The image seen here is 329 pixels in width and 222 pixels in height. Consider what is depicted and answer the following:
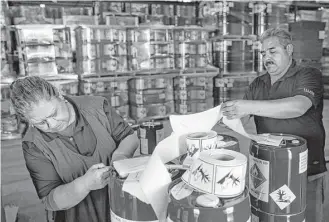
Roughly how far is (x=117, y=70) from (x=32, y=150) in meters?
4.71

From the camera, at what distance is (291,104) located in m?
1.71

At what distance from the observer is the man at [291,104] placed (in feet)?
5.47

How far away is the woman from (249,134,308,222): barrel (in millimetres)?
551

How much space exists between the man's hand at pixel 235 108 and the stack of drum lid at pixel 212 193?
55 centimetres

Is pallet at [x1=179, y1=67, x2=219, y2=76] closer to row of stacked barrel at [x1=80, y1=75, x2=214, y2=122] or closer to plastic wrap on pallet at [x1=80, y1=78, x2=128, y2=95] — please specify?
row of stacked barrel at [x1=80, y1=75, x2=214, y2=122]

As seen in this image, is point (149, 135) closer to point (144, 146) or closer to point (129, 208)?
point (144, 146)

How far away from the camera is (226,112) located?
1466mm

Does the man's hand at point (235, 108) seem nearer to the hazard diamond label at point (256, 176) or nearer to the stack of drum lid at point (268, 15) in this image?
the hazard diamond label at point (256, 176)

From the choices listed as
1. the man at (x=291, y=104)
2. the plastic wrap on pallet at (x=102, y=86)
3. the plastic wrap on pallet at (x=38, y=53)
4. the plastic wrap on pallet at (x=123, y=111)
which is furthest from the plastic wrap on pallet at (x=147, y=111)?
the man at (x=291, y=104)

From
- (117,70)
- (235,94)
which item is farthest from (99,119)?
(235,94)

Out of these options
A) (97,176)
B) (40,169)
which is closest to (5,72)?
(40,169)

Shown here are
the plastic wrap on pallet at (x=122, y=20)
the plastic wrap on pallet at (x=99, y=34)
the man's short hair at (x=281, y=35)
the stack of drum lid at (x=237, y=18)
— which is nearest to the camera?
the man's short hair at (x=281, y=35)

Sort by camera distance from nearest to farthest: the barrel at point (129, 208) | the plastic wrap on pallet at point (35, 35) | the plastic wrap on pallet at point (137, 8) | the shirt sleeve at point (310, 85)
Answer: the barrel at point (129, 208) → the shirt sleeve at point (310, 85) → the plastic wrap on pallet at point (35, 35) → the plastic wrap on pallet at point (137, 8)

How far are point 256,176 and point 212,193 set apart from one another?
0.33m
